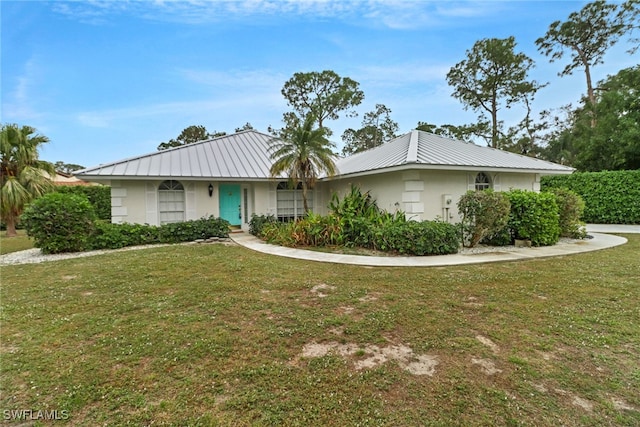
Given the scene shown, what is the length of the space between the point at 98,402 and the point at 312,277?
4.06m

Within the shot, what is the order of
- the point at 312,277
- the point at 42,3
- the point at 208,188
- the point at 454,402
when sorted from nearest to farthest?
1. the point at 454,402
2. the point at 312,277
3. the point at 42,3
4. the point at 208,188

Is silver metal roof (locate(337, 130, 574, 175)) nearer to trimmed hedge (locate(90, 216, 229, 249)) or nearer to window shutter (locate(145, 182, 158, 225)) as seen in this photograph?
trimmed hedge (locate(90, 216, 229, 249))

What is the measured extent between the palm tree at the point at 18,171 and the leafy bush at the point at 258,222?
31.2 ft

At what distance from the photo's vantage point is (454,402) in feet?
7.80

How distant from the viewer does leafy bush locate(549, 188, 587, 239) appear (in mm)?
10211

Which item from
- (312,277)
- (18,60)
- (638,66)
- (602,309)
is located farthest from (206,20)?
(638,66)

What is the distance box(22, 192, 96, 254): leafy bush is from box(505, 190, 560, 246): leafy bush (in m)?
13.7

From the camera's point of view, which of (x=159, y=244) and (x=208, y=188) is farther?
(x=208, y=188)

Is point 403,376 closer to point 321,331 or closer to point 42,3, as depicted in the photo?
point 321,331

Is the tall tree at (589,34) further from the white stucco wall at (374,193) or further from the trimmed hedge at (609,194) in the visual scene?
the white stucco wall at (374,193)

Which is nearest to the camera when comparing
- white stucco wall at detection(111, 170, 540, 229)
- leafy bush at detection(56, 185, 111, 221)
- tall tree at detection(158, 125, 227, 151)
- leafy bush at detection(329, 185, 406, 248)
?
leafy bush at detection(329, 185, 406, 248)

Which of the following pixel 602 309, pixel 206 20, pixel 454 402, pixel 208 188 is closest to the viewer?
pixel 454 402

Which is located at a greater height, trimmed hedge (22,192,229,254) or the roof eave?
the roof eave

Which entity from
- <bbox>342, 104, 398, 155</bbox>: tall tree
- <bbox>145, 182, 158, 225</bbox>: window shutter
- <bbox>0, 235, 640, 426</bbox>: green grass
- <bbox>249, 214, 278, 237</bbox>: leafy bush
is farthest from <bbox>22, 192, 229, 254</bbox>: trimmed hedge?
<bbox>342, 104, 398, 155</bbox>: tall tree
